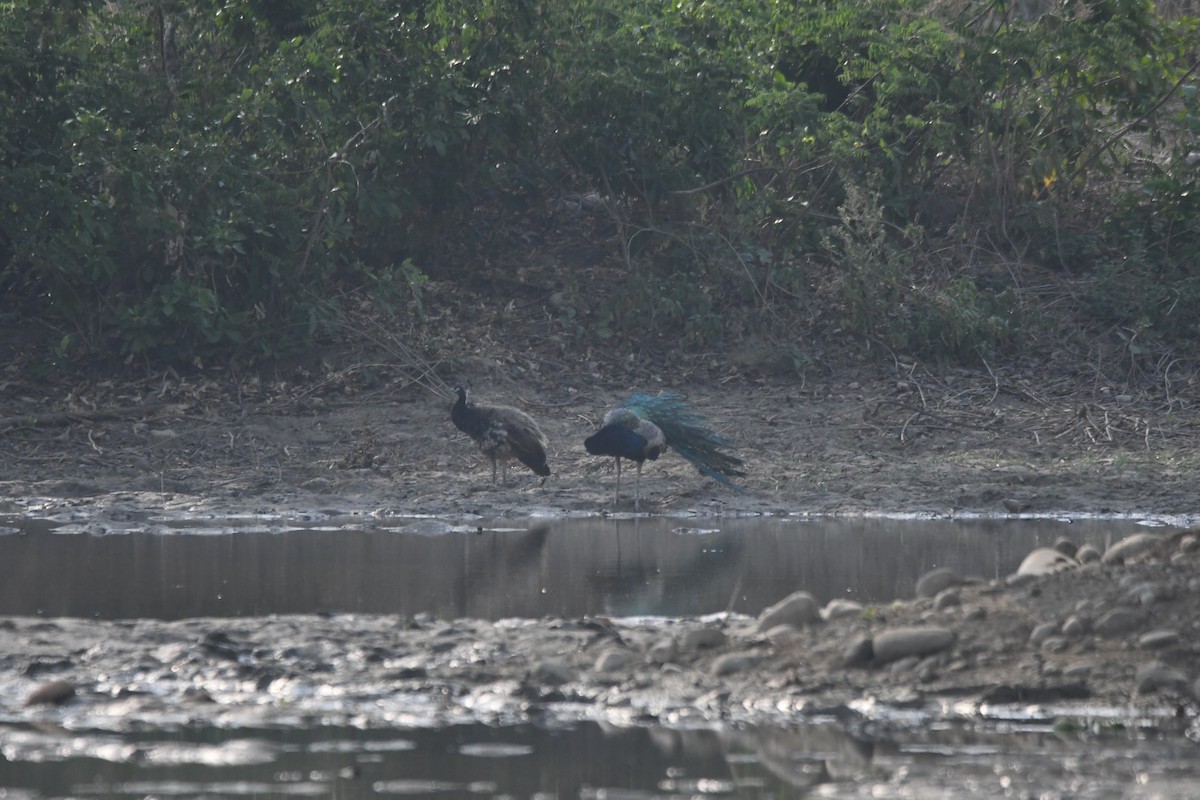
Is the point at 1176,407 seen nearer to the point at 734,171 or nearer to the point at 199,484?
the point at 734,171

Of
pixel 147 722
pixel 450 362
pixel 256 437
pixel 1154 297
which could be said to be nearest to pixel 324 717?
pixel 147 722

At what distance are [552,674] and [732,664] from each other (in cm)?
67

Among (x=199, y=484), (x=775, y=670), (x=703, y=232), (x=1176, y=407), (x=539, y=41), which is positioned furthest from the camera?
(x=703, y=232)

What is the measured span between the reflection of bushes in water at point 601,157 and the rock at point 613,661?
8.34m

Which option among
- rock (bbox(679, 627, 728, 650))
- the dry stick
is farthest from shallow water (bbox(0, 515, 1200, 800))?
the dry stick

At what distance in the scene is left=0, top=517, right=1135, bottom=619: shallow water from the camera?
816 centimetres

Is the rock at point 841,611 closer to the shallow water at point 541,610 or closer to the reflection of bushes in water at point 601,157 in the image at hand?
the shallow water at point 541,610

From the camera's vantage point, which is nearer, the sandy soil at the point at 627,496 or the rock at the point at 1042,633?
the sandy soil at the point at 627,496

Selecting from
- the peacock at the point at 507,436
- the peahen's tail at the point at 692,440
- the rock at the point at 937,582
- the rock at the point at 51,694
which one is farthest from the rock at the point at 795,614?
the peacock at the point at 507,436

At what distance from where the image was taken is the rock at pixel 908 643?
245 inches

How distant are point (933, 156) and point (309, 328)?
264 inches

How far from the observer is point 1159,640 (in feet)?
20.2

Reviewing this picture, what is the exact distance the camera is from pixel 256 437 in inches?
523

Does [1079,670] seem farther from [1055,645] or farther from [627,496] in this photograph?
[627,496]
